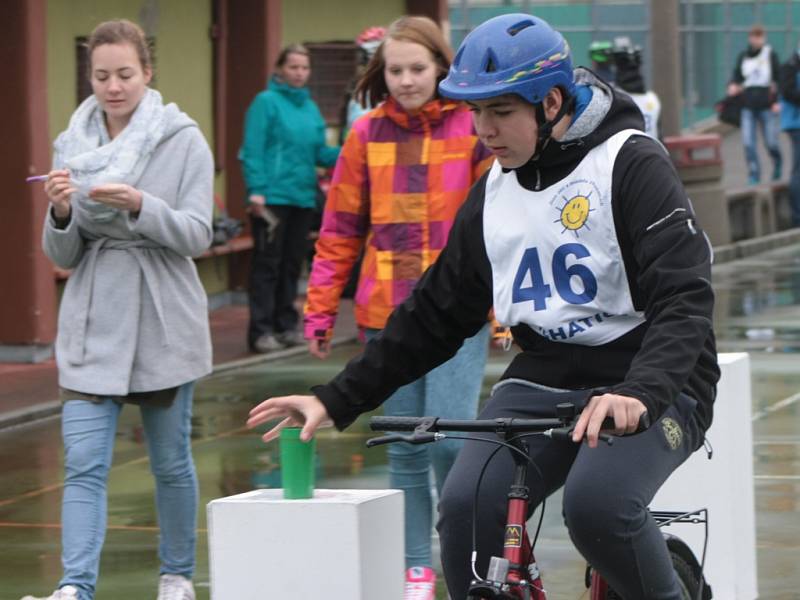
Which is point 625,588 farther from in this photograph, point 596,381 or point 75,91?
point 75,91

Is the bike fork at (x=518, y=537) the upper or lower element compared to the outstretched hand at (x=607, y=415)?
lower

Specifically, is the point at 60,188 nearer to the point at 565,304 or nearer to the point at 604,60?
the point at 565,304

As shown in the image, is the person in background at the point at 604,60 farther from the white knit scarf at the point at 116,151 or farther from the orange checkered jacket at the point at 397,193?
the white knit scarf at the point at 116,151

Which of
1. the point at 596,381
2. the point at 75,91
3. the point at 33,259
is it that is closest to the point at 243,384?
the point at 33,259

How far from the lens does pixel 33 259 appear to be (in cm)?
1220

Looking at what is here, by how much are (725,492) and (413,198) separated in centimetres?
134

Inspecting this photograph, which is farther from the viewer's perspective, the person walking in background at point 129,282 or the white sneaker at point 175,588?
the white sneaker at point 175,588

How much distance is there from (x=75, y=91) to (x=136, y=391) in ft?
25.3

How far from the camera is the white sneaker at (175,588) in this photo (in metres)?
6.07

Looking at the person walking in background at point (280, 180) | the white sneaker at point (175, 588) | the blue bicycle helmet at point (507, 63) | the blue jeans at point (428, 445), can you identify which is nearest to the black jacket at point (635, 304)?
the blue bicycle helmet at point (507, 63)

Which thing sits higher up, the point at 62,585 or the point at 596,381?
the point at 596,381

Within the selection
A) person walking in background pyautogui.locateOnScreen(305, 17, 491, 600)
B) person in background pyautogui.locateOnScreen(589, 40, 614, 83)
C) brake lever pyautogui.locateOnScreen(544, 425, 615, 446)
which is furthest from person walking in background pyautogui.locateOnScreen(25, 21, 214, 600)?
person in background pyautogui.locateOnScreen(589, 40, 614, 83)

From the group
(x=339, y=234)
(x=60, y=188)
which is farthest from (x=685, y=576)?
(x=60, y=188)

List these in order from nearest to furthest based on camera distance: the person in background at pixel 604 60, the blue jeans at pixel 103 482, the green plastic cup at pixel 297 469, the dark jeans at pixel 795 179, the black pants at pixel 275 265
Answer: the green plastic cup at pixel 297 469 → the blue jeans at pixel 103 482 → the black pants at pixel 275 265 → the person in background at pixel 604 60 → the dark jeans at pixel 795 179
